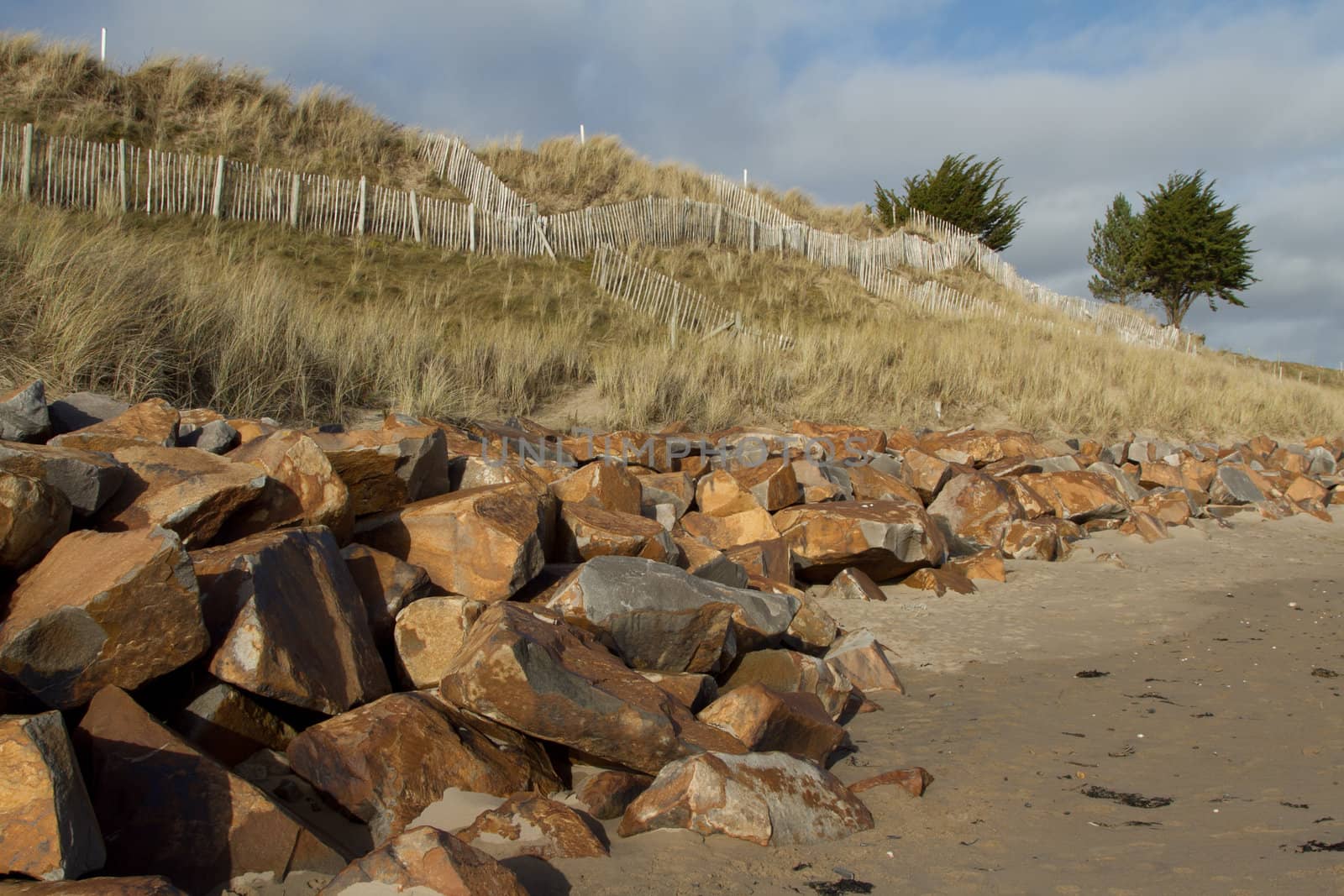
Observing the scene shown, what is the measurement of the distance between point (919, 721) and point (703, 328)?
12.7 m

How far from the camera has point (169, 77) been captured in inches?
671

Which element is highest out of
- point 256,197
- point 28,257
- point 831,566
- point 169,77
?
point 169,77

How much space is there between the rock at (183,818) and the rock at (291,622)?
0.99 feet

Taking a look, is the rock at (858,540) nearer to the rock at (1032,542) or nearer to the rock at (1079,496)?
the rock at (1032,542)

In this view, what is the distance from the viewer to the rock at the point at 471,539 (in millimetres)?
3393

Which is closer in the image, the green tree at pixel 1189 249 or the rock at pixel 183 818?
the rock at pixel 183 818

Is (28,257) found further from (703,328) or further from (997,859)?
(703,328)

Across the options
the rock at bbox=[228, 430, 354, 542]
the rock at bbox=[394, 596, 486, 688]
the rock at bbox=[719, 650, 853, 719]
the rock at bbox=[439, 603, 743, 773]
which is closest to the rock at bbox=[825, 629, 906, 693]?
the rock at bbox=[719, 650, 853, 719]

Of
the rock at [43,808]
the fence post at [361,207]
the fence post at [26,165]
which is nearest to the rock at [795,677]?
the rock at [43,808]

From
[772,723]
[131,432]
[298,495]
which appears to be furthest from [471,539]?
[131,432]

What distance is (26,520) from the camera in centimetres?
260

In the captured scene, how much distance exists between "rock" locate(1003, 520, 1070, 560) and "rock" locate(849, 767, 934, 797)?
3.61 meters

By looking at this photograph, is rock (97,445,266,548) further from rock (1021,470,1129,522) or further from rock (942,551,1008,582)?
rock (1021,470,1129,522)

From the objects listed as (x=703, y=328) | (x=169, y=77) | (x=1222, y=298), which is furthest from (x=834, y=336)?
(x=1222, y=298)
